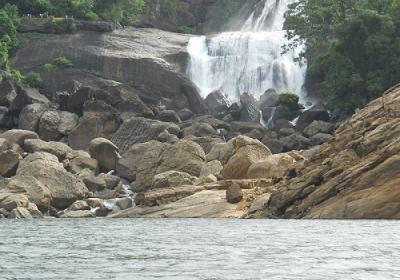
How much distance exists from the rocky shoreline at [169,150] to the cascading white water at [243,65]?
398 centimetres

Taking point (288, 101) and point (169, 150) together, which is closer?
point (169, 150)

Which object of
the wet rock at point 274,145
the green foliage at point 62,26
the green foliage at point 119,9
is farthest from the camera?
the green foliage at point 119,9

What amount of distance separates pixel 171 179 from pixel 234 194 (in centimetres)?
738

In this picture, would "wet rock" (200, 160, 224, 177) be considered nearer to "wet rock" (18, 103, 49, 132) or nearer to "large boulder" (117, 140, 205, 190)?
"large boulder" (117, 140, 205, 190)

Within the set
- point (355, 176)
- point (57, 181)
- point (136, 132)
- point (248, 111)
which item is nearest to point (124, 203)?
point (57, 181)

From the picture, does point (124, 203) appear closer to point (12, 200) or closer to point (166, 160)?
point (166, 160)

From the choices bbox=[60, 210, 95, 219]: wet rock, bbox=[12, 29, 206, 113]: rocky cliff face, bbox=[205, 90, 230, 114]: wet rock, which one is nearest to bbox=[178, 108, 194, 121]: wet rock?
bbox=[12, 29, 206, 113]: rocky cliff face

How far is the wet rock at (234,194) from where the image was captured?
50.8 meters

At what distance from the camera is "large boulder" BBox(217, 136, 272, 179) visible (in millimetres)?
57281

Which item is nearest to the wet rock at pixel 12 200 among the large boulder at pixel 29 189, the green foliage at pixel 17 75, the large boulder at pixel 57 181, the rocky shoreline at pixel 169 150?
the rocky shoreline at pixel 169 150

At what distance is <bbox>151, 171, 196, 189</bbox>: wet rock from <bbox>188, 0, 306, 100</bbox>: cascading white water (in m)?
46.3

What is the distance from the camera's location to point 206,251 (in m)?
28.9

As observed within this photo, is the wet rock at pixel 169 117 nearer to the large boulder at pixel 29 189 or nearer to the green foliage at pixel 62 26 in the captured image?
the green foliage at pixel 62 26

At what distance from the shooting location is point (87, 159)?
2655 inches
